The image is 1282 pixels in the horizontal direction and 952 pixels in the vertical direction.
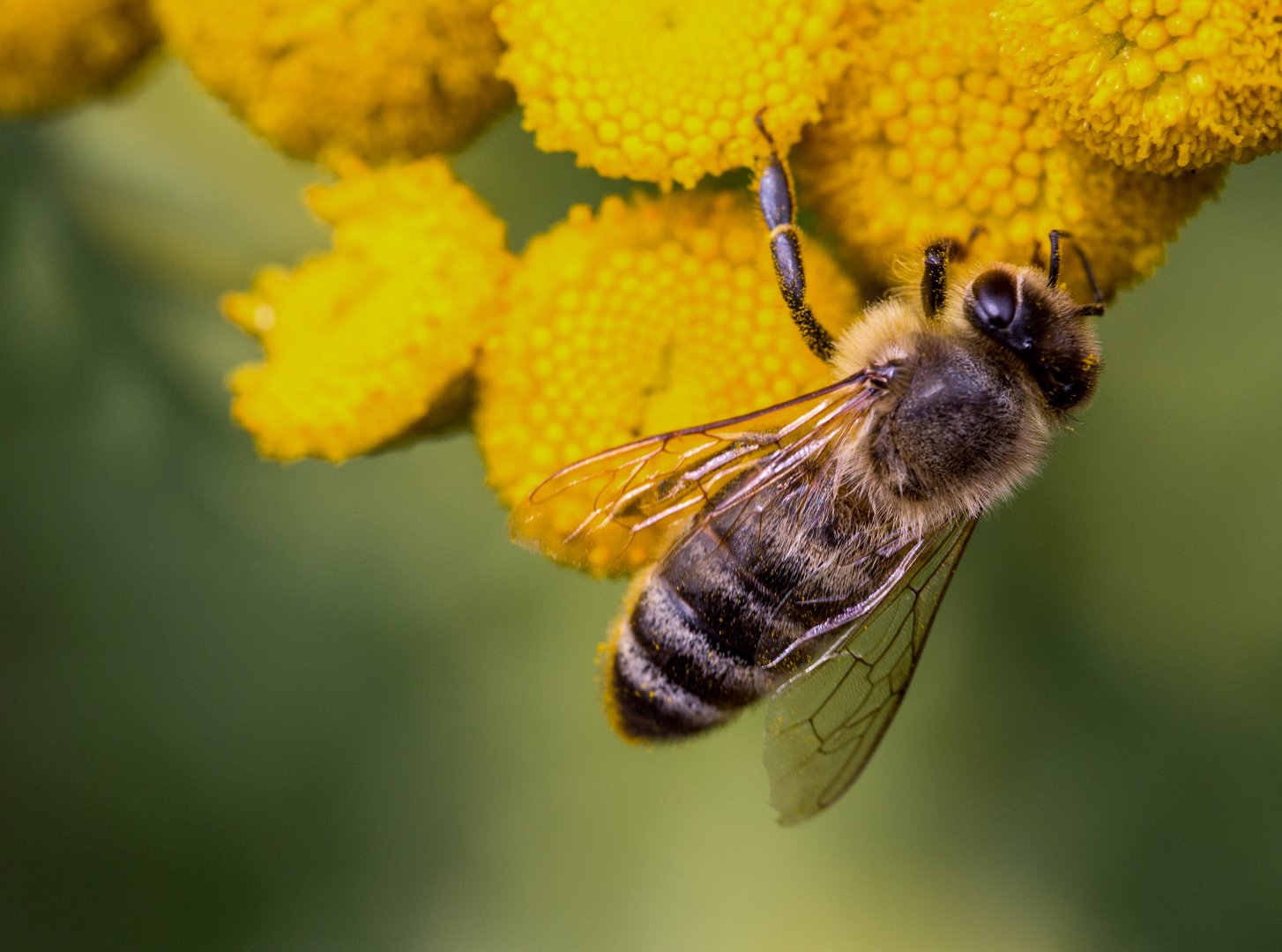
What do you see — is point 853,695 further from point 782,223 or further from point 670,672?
point 782,223

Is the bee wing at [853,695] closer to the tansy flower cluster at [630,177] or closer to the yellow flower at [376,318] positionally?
the tansy flower cluster at [630,177]

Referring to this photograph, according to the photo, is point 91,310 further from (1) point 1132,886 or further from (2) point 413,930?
(1) point 1132,886

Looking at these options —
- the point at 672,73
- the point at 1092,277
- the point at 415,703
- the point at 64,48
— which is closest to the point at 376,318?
the point at 672,73

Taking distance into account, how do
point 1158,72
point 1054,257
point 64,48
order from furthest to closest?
point 64,48 < point 1054,257 < point 1158,72

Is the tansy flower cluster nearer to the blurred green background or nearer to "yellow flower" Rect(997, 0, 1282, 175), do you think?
"yellow flower" Rect(997, 0, 1282, 175)

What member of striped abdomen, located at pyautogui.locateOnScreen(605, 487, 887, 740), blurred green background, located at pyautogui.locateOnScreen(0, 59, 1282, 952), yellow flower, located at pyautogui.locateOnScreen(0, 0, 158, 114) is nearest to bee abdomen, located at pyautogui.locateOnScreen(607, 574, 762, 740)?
striped abdomen, located at pyautogui.locateOnScreen(605, 487, 887, 740)

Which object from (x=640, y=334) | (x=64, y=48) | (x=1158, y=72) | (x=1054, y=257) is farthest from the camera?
(x=64, y=48)

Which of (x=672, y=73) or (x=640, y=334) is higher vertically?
(x=672, y=73)
